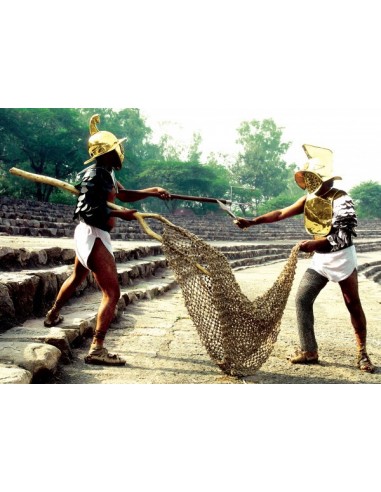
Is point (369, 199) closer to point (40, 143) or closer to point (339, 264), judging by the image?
point (40, 143)

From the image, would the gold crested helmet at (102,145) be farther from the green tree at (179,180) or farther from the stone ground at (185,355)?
the green tree at (179,180)

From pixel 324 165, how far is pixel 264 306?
3.73 feet

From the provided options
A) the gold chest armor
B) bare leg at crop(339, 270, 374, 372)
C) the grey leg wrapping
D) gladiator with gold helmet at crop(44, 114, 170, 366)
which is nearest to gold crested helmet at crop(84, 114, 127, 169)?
gladiator with gold helmet at crop(44, 114, 170, 366)

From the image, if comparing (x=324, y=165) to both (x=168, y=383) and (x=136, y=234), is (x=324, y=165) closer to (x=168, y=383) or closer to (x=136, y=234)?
(x=168, y=383)

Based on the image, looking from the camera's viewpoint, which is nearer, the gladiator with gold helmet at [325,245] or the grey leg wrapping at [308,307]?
the gladiator with gold helmet at [325,245]

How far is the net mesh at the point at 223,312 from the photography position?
3.17 meters

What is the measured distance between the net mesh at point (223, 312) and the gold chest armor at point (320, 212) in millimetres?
659

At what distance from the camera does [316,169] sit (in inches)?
136

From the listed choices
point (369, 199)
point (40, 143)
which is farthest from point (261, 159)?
point (40, 143)

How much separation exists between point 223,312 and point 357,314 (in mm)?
1050

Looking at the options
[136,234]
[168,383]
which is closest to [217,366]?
[168,383]

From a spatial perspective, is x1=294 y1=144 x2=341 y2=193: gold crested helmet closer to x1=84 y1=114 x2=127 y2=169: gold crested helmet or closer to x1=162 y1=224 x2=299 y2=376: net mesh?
x1=162 y1=224 x2=299 y2=376: net mesh

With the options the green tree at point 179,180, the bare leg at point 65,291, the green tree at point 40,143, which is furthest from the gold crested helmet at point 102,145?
the green tree at point 179,180

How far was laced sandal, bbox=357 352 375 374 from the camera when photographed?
338 centimetres
